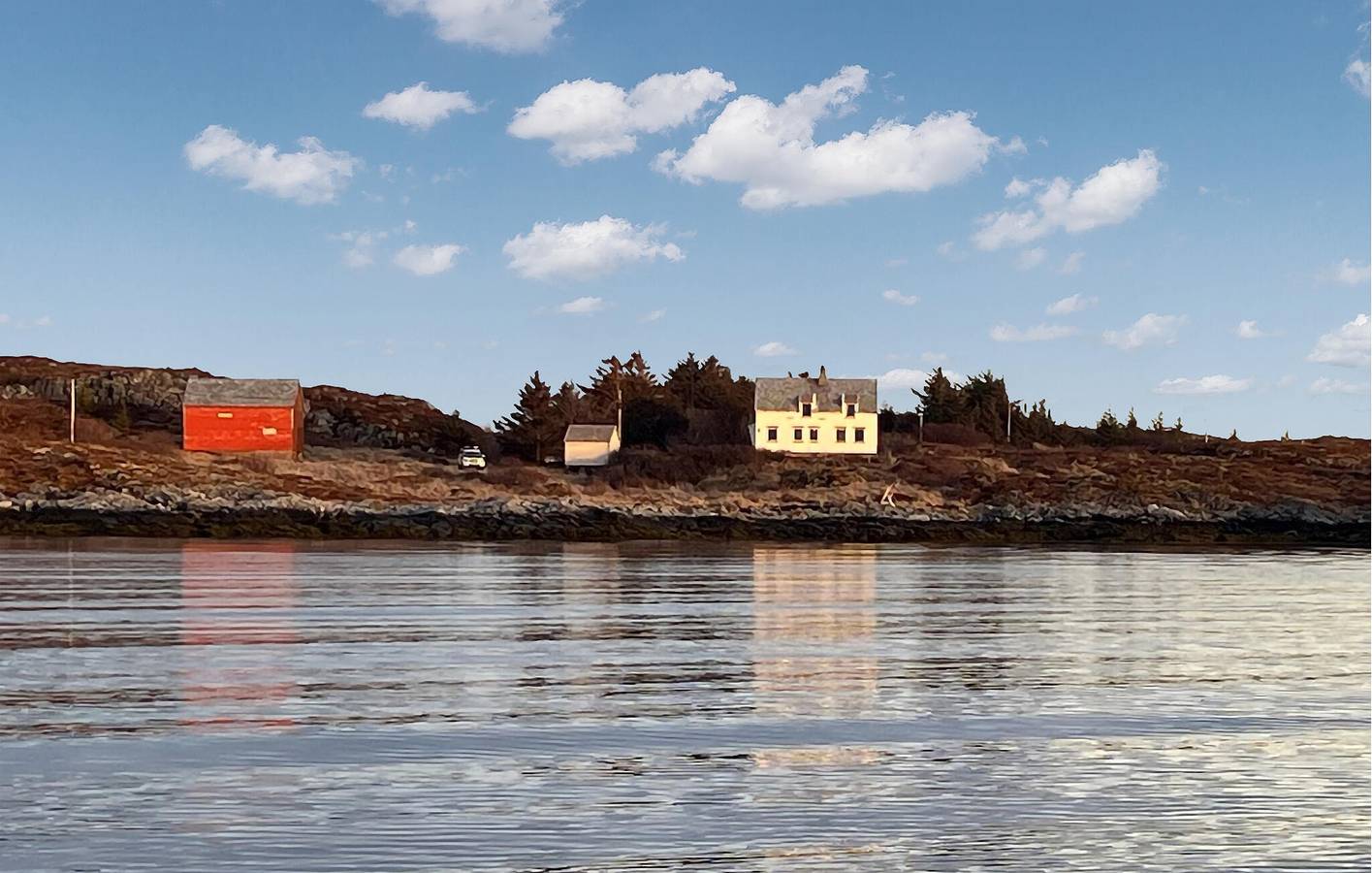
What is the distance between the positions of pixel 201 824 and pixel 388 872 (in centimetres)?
162

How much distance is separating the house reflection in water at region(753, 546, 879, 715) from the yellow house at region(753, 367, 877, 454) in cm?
6344

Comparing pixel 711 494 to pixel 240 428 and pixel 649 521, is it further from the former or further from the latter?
pixel 240 428

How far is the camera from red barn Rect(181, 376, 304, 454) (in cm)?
9725

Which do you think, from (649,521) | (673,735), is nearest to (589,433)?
(649,521)

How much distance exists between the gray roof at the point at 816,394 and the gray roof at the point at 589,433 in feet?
35.0

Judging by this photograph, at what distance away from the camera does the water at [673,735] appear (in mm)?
8875

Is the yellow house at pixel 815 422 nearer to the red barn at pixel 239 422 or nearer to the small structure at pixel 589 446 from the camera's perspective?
the small structure at pixel 589 446

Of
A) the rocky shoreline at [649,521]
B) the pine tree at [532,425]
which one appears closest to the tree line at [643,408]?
the pine tree at [532,425]

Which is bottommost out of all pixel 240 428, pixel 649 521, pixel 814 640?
pixel 814 640

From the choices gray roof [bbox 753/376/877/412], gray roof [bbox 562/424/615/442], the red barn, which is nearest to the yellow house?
gray roof [bbox 753/376/877/412]

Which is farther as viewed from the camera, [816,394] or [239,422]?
[816,394]

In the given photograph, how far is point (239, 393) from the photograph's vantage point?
99188mm

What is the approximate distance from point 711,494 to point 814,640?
6047 centimetres

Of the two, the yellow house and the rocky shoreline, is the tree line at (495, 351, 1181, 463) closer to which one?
the yellow house
